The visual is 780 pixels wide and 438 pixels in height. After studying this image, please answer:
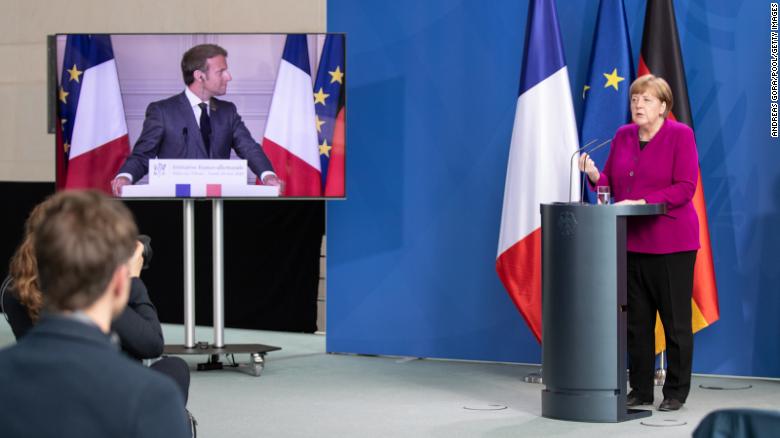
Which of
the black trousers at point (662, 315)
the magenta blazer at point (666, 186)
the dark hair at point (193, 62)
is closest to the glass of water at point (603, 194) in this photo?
the magenta blazer at point (666, 186)

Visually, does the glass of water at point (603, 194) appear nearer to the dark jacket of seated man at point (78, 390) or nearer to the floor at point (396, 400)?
the floor at point (396, 400)

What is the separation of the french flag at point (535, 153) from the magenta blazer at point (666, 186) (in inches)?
35.6

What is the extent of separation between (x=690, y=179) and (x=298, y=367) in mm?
2511

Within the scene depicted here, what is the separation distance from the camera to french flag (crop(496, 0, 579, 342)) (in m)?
5.64

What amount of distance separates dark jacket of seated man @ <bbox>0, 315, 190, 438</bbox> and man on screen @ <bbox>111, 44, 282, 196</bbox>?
4587mm

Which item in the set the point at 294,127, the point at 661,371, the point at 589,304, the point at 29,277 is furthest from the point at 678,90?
the point at 29,277

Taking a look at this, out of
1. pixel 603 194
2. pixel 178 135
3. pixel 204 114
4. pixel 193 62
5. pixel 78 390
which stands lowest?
pixel 78 390

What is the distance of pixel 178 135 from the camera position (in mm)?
5910

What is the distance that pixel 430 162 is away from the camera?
6328 mm

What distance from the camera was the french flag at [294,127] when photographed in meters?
5.96

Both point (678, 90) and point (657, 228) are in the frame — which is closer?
point (657, 228)

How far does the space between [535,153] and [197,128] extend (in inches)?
68.8

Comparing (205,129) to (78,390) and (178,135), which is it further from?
(78,390)

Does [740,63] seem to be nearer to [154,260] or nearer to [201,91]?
[201,91]
